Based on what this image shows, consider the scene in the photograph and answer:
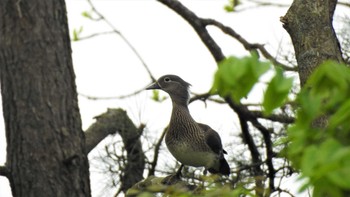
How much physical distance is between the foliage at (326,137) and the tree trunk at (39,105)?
5.01 ft

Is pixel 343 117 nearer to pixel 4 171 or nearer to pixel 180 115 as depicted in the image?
pixel 4 171

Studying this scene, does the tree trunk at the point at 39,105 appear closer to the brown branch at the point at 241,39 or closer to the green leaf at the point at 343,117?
the green leaf at the point at 343,117

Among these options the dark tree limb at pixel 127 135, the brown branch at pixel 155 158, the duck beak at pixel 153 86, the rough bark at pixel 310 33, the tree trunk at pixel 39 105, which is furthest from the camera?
the duck beak at pixel 153 86

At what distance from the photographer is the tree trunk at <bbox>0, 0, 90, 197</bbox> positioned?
3.41 meters

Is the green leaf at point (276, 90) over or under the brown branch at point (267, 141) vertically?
under

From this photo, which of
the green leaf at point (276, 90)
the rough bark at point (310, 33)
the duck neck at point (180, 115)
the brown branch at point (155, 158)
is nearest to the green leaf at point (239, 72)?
the green leaf at point (276, 90)

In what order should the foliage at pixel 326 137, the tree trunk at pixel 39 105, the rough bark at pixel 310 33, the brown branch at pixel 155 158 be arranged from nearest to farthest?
the foliage at pixel 326 137 → the tree trunk at pixel 39 105 → the rough bark at pixel 310 33 → the brown branch at pixel 155 158

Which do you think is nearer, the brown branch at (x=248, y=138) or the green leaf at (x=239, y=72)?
the green leaf at (x=239, y=72)

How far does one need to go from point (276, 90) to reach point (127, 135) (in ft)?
13.4

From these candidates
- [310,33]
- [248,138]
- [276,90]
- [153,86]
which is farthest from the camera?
[153,86]

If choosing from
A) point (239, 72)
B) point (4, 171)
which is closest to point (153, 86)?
point (4, 171)

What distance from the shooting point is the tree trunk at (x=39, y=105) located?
341 centimetres

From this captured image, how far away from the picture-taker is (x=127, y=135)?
6.06 m

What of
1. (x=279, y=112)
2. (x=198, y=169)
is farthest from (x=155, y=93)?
(x=279, y=112)
